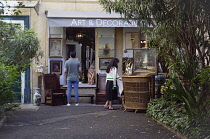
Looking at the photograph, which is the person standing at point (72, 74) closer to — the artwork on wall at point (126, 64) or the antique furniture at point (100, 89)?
the antique furniture at point (100, 89)

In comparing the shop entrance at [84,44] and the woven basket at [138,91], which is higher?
the shop entrance at [84,44]

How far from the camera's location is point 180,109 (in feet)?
28.8

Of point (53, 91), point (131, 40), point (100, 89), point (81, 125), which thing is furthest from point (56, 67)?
point (81, 125)

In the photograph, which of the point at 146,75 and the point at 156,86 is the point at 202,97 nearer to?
the point at 146,75

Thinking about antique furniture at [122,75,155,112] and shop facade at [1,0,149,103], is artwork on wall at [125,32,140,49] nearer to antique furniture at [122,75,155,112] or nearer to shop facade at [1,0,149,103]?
shop facade at [1,0,149,103]

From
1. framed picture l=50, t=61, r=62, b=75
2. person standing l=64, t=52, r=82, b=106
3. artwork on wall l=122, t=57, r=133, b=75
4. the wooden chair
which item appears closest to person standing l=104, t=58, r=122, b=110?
person standing l=64, t=52, r=82, b=106

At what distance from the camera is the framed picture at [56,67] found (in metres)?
14.6

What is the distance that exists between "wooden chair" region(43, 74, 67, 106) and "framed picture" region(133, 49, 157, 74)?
292 cm

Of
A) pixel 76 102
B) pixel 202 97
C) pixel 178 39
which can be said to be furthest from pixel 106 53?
pixel 202 97

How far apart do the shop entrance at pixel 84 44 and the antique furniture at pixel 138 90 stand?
14.5 feet

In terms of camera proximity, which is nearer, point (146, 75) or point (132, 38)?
point (146, 75)

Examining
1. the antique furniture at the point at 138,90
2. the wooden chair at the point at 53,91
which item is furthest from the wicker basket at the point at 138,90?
the wooden chair at the point at 53,91

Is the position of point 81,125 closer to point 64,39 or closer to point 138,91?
point 138,91

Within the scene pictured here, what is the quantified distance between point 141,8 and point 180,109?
2.45 meters
